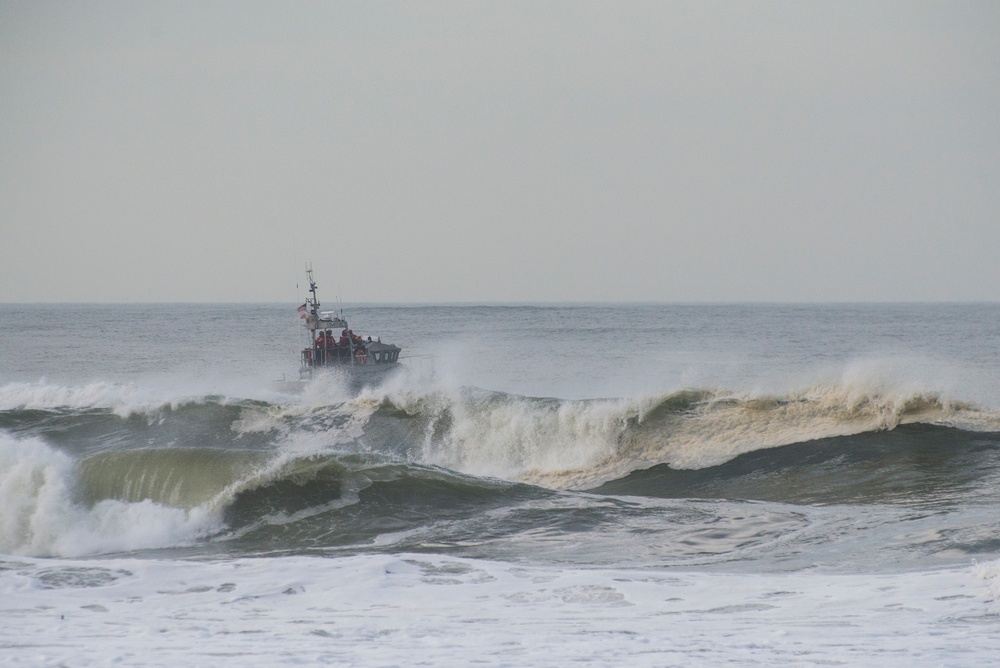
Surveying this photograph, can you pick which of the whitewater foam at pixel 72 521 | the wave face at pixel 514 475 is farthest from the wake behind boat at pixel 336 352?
the whitewater foam at pixel 72 521

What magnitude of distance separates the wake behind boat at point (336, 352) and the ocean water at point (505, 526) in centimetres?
52

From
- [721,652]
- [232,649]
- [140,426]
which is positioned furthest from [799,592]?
[140,426]

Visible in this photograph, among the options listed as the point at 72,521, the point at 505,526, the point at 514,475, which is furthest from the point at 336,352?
the point at 505,526

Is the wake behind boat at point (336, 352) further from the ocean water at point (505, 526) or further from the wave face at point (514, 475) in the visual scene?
the wave face at point (514, 475)

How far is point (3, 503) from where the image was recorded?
44.8 ft

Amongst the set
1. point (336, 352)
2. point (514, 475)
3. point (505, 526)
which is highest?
point (336, 352)

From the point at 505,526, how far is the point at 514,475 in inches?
256

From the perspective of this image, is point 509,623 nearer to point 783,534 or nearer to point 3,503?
point 783,534

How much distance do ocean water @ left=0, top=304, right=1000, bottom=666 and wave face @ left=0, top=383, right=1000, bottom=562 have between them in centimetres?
5

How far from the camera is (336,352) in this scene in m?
27.3

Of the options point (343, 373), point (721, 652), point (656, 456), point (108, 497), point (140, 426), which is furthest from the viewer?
Result: point (343, 373)

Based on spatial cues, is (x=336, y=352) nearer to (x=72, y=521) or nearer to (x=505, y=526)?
(x=72, y=521)

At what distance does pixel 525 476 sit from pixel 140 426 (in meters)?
10.8

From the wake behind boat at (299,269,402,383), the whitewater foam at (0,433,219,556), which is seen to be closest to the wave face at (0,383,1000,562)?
the whitewater foam at (0,433,219,556)
